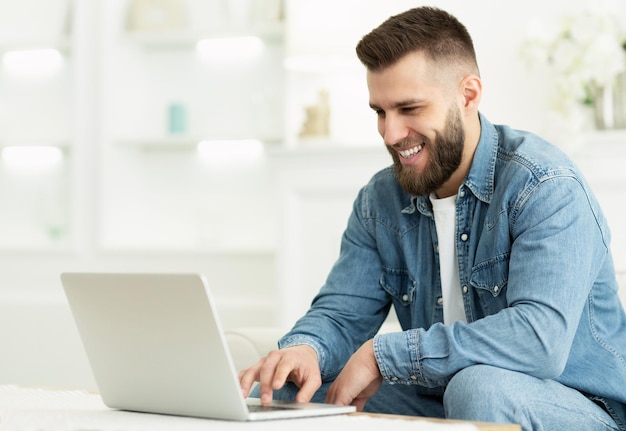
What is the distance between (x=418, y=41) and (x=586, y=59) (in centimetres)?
161

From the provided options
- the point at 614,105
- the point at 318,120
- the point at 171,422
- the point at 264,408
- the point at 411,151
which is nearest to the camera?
the point at 171,422

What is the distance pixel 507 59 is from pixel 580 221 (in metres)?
2.28

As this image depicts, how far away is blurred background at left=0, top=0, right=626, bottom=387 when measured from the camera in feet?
12.6

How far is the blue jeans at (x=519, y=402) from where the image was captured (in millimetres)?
1480

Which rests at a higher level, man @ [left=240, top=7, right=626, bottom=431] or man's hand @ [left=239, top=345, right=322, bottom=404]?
man @ [left=240, top=7, right=626, bottom=431]

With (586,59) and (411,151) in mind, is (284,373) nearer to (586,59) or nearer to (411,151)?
(411,151)

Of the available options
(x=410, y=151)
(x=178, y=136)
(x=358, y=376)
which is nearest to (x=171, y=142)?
(x=178, y=136)

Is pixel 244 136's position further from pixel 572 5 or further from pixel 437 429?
pixel 437 429

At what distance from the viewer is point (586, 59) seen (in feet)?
10.9

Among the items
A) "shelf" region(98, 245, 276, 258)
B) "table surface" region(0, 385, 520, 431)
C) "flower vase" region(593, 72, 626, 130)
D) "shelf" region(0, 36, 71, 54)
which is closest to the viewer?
"table surface" region(0, 385, 520, 431)

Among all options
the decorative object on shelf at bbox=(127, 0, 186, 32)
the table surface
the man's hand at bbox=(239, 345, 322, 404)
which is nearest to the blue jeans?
the table surface

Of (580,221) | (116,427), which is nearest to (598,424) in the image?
(580,221)

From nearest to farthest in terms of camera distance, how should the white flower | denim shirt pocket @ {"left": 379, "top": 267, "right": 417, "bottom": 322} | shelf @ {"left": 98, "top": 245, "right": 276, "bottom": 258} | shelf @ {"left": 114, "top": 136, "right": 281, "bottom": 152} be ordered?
denim shirt pocket @ {"left": 379, "top": 267, "right": 417, "bottom": 322}, the white flower, shelf @ {"left": 98, "top": 245, "right": 276, "bottom": 258}, shelf @ {"left": 114, "top": 136, "right": 281, "bottom": 152}

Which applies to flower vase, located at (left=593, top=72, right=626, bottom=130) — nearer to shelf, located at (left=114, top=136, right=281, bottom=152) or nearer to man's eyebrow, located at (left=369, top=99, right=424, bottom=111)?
shelf, located at (left=114, top=136, right=281, bottom=152)
